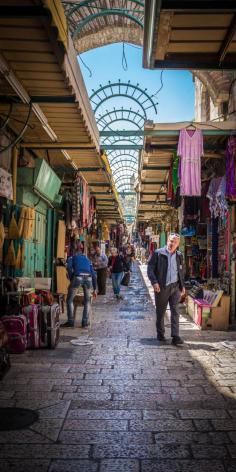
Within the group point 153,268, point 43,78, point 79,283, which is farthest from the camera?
point 79,283

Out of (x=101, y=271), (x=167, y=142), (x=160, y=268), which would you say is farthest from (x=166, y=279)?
(x=101, y=271)

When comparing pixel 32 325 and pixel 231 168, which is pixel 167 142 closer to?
pixel 231 168

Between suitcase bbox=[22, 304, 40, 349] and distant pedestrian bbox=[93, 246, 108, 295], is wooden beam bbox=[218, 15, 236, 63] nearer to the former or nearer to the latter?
suitcase bbox=[22, 304, 40, 349]

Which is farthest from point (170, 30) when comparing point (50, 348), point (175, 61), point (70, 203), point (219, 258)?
point (70, 203)

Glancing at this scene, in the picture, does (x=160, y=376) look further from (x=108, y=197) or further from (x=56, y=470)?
(x=108, y=197)

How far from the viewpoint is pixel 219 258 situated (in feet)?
41.5

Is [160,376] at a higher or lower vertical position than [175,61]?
lower

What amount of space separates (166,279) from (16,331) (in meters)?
2.77

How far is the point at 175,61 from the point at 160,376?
385 centimetres

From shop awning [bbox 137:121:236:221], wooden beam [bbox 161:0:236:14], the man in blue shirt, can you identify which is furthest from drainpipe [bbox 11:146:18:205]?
wooden beam [bbox 161:0:236:14]

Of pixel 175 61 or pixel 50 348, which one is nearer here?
pixel 175 61

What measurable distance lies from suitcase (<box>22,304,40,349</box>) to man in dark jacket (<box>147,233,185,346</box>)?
6.89 feet

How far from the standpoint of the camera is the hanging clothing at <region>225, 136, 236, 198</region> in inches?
380

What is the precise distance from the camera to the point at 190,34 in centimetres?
527
